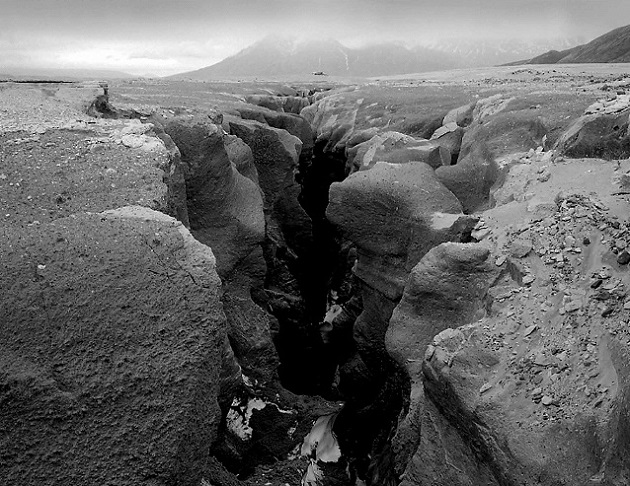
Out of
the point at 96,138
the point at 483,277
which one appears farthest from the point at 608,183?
the point at 96,138

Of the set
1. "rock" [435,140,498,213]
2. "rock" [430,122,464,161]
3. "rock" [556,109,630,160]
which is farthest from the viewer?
"rock" [430,122,464,161]

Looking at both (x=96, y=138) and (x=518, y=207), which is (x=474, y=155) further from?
(x=96, y=138)

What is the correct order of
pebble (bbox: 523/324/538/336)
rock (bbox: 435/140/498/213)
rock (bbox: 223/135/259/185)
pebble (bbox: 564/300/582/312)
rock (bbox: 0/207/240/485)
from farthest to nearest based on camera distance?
rock (bbox: 223/135/259/185) → rock (bbox: 435/140/498/213) → pebble (bbox: 523/324/538/336) → pebble (bbox: 564/300/582/312) → rock (bbox: 0/207/240/485)

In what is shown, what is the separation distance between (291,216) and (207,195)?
8.26 m

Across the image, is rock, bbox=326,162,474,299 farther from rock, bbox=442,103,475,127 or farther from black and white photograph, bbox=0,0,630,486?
rock, bbox=442,103,475,127

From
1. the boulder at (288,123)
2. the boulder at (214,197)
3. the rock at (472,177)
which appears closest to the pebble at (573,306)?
the rock at (472,177)

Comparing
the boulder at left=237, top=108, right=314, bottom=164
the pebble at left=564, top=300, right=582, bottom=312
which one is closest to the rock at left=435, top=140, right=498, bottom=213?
the pebble at left=564, top=300, right=582, bottom=312

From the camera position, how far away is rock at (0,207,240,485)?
345 inches

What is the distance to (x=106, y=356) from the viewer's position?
9320 mm

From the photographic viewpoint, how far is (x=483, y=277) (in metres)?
12.9

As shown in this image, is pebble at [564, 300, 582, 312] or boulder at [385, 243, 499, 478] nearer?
pebble at [564, 300, 582, 312]

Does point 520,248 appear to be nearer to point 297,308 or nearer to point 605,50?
point 297,308

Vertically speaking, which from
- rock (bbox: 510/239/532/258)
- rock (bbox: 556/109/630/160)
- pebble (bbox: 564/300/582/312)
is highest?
rock (bbox: 556/109/630/160)

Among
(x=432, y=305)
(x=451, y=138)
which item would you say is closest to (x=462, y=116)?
(x=451, y=138)
